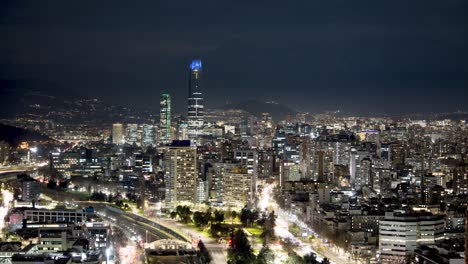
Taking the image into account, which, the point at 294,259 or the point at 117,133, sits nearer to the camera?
the point at 294,259

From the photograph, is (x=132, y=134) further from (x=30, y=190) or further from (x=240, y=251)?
(x=240, y=251)

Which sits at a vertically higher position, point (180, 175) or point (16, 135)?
point (16, 135)

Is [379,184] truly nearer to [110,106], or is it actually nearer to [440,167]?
[440,167]

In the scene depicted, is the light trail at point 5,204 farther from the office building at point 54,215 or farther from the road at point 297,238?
the road at point 297,238

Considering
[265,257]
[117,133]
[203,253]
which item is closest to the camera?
[265,257]

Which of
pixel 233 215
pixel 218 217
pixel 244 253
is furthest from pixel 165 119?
pixel 244 253

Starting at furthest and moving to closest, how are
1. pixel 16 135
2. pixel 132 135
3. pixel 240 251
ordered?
1. pixel 132 135
2. pixel 16 135
3. pixel 240 251

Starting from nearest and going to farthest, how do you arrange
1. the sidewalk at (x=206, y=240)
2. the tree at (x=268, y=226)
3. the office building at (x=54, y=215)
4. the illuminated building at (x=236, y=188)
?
the sidewalk at (x=206, y=240)
the tree at (x=268, y=226)
the office building at (x=54, y=215)
the illuminated building at (x=236, y=188)

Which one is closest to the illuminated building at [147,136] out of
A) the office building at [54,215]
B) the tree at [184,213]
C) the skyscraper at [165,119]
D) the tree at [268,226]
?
the skyscraper at [165,119]
